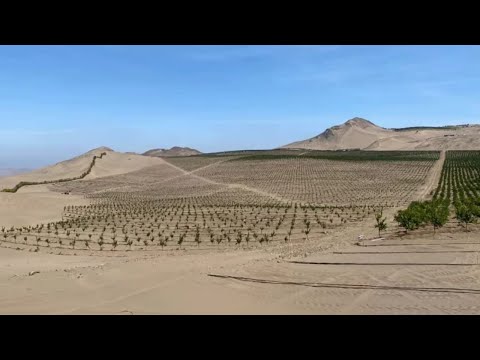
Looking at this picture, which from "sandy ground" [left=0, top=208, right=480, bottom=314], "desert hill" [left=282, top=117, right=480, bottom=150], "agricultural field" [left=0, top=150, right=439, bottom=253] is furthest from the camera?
"desert hill" [left=282, top=117, right=480, bottom=150]

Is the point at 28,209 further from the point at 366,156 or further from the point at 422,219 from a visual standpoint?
the point at 366,156

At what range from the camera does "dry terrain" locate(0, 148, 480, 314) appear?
1075cm

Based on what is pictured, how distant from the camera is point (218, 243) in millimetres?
20219

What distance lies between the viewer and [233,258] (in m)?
16.6

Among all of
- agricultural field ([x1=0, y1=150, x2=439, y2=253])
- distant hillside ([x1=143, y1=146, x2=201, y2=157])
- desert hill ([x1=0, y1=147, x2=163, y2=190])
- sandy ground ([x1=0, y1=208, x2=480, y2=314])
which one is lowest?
sandy ground ([x1=0, y1=208, x2=480, y2=314])

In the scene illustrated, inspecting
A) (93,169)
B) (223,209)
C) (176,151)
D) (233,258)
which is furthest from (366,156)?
(176,151)

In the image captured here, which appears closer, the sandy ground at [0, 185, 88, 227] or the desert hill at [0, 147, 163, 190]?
the sandy ground at [0, 185, 88, 227]

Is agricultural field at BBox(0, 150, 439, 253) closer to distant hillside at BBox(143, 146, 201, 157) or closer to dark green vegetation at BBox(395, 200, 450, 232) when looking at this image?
dark green vegetation at BBox(395, 200, 450, 232)

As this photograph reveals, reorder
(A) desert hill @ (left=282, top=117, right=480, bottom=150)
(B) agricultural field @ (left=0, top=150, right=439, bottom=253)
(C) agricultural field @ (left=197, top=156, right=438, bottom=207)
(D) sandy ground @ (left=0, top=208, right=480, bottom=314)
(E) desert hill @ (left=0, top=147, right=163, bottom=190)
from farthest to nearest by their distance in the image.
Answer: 1. (A) desert hill @ (left=282, top=117, right=480, bottom=150)
2. (E) desert hill @ (left=0, top=147, right=163, bottom=190)
3. (C) agricultural field @ (left=197, top=156, right=438, bottom=207)
4. (B) agricultural field @ (left=0, top=150, right=439, bottom=253)
5. (D) sandy ground @ (left=0, top=208, right=480, bottom=314)

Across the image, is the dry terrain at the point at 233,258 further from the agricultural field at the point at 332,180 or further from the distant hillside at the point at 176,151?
the distant hillside at the point at 176,151

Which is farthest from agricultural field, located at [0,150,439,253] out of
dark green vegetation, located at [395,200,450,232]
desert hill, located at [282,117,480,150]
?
desert hill, located at [282,117,480,150]
